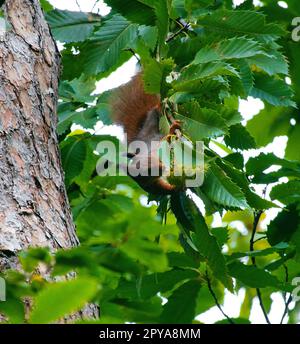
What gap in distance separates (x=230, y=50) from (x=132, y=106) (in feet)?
2.22

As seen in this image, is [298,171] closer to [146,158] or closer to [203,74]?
[146,158]

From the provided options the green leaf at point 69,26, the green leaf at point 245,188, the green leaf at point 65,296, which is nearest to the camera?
the green leaf at point 65,296

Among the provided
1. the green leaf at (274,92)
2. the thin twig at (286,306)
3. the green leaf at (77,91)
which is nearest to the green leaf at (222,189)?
the green leaf at (274,92)

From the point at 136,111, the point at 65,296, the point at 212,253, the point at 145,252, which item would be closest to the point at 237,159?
the point at 136,111

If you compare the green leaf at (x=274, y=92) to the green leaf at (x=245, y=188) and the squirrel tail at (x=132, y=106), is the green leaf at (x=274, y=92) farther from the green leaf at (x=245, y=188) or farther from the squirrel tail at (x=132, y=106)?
the green leaf at (x=245, y=188)

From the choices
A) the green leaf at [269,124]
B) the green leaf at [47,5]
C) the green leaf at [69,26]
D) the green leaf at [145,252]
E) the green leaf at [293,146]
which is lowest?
the green leaf at [145,252]

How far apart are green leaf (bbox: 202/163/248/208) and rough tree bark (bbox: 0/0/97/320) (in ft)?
1.21

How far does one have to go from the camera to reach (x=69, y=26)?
246 cm

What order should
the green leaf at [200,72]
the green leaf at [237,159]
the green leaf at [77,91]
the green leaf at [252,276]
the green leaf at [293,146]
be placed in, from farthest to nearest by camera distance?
the green leaf at [293,146] → the green leaf at [77,91] → the green leaf at [237,159] → the green leaf at [252,276] → the green leaf at [200,72]

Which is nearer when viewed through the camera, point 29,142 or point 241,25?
point 29,142

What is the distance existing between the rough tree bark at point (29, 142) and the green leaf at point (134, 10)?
0.73 feet

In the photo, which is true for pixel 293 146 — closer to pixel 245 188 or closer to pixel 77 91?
pixel 77 91

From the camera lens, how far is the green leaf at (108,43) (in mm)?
2301

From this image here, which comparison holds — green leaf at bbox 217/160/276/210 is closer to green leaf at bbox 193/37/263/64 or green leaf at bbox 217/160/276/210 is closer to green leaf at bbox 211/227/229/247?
green leaf at bbox 193/37/263/64
